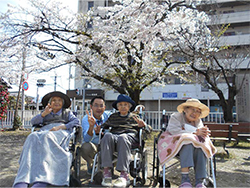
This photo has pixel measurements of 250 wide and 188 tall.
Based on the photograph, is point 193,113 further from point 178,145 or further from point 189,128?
point 178,145

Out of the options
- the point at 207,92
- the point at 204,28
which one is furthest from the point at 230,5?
the point at 204,28

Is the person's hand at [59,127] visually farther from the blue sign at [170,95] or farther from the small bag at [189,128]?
the blue sign at [170,95]

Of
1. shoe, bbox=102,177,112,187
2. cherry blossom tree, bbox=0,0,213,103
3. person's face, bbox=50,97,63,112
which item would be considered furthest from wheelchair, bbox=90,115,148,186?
cherry blossom tree, bbox=0,0,213,103

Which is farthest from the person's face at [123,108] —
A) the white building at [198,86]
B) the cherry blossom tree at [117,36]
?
the white building at [198,86]

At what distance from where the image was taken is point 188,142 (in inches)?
90.3

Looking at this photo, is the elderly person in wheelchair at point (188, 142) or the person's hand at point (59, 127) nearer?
the elderly person in wheelchair at point (188, 142)

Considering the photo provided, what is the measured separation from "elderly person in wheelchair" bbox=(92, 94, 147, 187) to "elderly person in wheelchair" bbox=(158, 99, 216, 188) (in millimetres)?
434

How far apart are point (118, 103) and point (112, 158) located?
912 millimetres

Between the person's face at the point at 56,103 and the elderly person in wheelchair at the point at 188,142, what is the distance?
5.33 feet

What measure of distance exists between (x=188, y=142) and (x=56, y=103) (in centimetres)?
201

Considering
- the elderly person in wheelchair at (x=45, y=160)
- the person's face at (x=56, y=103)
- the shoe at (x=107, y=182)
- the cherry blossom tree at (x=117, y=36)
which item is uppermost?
the cherry blossom tree at (x=117, y=36)

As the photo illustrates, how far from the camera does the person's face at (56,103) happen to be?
3.00 metres

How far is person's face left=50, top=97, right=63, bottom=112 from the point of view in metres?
3.00

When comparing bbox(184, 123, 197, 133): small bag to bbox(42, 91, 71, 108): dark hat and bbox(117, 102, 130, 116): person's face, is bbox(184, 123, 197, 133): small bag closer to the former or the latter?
bbox(117, 102, 130, 116): person's face
